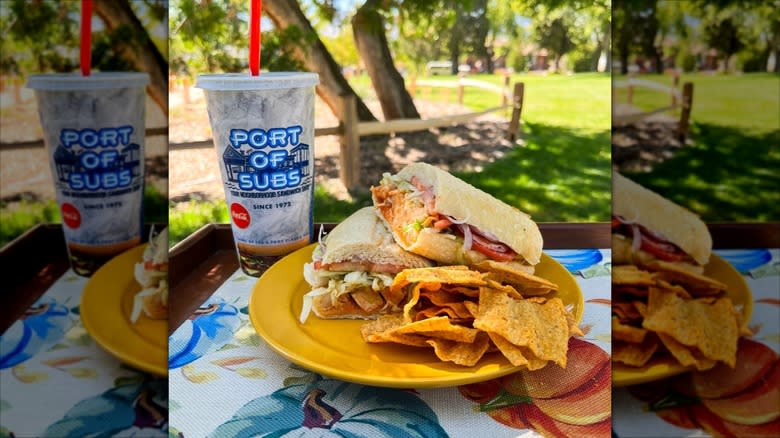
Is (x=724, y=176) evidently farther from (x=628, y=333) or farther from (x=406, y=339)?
(x=406, y=339)

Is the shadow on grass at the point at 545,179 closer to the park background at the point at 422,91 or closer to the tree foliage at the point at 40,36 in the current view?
the park background at the point at 422,91

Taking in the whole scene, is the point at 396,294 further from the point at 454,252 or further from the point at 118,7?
the point at 118,7

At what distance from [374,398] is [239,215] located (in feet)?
1.20

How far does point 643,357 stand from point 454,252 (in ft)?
1.71

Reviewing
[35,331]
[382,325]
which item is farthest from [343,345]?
[35,331]

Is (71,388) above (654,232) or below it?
below

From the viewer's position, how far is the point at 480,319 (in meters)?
0.90

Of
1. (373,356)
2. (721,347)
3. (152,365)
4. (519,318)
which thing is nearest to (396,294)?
(373,356)

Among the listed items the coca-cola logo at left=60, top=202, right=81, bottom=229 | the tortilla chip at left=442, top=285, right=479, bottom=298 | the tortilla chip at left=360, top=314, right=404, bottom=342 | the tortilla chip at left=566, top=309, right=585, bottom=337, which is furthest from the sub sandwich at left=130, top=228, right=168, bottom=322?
the tortilla chip at left=566, top=309, right=585, bottom=337

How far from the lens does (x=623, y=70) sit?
2.34ft

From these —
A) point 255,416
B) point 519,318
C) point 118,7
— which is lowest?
point 255,416

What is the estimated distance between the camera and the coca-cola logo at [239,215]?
3.23 feet

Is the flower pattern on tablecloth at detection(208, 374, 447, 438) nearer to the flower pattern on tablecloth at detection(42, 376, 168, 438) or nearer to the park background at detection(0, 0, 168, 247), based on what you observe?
the flower pattern on tablecloth at detection(42, 376, 168, 438)

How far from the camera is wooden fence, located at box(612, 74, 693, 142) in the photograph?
0.70 meters
